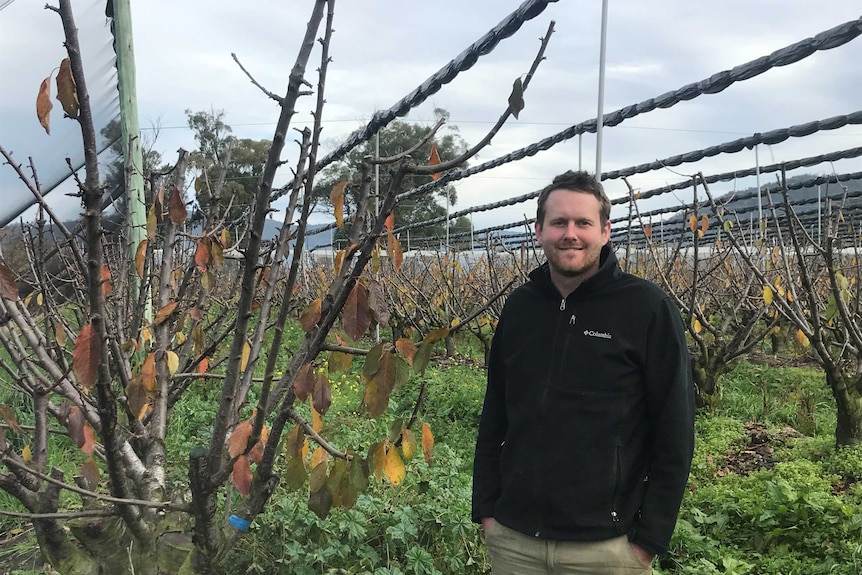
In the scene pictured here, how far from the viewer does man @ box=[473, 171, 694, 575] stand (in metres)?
1.64

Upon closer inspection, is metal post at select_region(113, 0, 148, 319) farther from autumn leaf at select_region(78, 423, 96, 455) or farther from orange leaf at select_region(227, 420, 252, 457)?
orange leaf at select_region(227, 420, 252, 457)

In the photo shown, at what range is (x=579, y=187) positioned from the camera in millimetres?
1759

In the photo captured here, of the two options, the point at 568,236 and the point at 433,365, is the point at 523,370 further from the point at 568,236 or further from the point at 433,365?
the point at 433,365

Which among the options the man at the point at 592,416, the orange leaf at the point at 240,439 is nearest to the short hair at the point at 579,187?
the man at the point at 592,416

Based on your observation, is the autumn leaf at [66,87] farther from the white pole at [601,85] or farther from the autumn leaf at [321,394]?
the white pole at [601,85]

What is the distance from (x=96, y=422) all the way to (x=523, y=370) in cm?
117

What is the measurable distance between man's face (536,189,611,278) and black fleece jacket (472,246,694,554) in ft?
0.18

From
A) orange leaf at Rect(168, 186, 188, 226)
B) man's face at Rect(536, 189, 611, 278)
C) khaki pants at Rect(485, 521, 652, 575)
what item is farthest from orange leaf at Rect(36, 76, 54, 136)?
khaki pants at Rect(485, 521, 652, 575)

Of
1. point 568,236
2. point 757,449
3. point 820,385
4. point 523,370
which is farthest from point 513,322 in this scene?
point 820,385

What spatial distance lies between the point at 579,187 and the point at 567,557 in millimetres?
987

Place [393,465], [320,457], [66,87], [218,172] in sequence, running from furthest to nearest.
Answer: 1. [218,172]
2. [320,457]
3. [393,465]
4. [66,87]

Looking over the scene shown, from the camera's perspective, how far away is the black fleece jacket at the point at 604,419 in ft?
5.38

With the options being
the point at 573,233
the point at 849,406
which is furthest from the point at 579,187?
the point at 849,406

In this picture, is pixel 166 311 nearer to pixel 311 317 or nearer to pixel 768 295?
pixel 311 317
